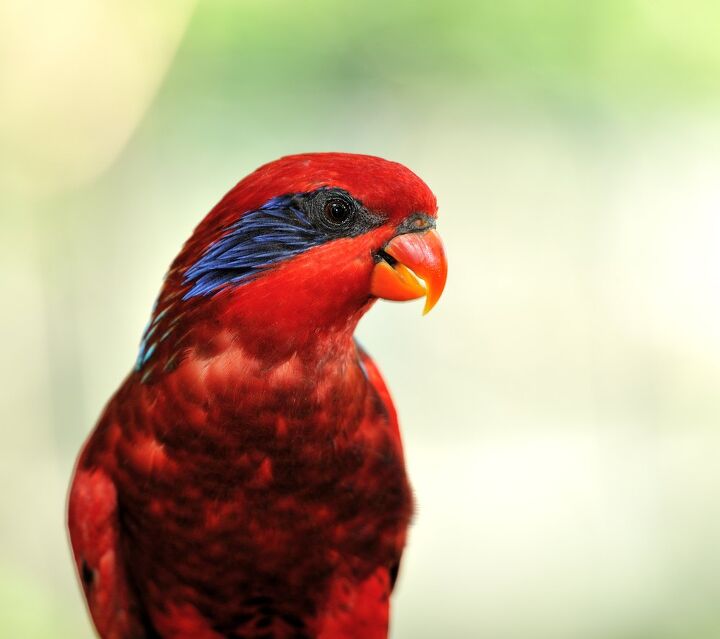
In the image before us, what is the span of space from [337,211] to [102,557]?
689mm

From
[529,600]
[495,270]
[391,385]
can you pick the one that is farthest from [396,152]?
[529,600]

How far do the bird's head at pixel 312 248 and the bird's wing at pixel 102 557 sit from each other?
0.37 m

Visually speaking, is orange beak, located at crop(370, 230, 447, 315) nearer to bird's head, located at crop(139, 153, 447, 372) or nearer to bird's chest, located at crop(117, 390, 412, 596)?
bird's head, located at crop(139, 153, 447, 372)

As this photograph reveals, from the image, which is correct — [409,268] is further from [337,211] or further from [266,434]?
[266,434]

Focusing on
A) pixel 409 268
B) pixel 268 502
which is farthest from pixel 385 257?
pixel 268 502

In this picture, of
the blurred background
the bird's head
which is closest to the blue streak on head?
the bird's head

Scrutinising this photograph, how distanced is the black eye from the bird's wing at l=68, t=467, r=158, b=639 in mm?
551

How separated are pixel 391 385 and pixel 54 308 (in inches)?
53.1

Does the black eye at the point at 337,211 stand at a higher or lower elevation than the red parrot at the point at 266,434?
higher

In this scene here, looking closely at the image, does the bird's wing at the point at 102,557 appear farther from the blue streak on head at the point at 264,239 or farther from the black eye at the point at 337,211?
the black eye at the point at 337,211

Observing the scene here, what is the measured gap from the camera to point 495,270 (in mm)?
3146

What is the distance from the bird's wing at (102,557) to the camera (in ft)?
4.00

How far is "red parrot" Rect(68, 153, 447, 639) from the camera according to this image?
3.40ft

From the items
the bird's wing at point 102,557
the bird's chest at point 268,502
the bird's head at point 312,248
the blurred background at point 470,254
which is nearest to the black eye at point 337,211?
the bird's head at point 312,248
